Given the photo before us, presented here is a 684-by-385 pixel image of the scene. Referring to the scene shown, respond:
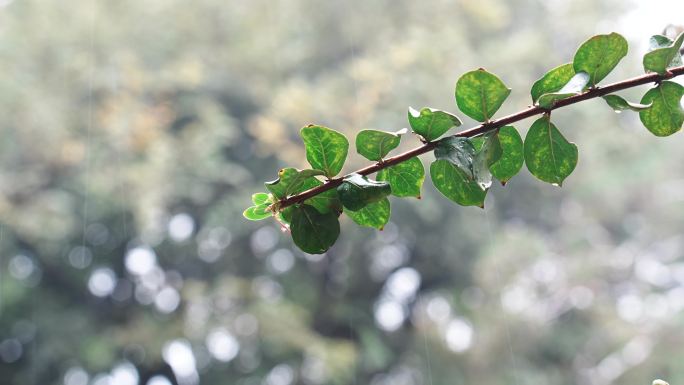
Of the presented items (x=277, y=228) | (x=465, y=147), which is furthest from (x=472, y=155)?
(x=277, y=228)

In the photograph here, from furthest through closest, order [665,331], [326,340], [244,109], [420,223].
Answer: [244,109], [420,223], [326,340], [665,331]

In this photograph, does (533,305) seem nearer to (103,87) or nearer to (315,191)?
(103,87)

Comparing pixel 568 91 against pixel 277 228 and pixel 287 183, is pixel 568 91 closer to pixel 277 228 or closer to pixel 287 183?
pixel 287 183

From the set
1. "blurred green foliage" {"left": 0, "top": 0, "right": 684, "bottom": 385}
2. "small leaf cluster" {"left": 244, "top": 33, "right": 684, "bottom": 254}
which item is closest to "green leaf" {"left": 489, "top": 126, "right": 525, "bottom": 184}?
"small leaf cluster" {"left": 244, "top": 33, "right": 684, "bottom": 254}

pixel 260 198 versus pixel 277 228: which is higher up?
pixel 260 198

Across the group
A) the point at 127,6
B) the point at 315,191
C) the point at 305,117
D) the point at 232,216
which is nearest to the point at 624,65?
the point at 305,117

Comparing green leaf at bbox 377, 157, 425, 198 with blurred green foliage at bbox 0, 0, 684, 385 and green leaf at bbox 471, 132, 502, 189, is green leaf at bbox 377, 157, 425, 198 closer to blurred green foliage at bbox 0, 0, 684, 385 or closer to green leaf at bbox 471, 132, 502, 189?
green leaf at bbox 471, 132, 502, 189

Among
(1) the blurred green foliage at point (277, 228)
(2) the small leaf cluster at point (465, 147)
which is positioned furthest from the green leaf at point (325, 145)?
(1) the blurred green foliage at point (277, 228)
